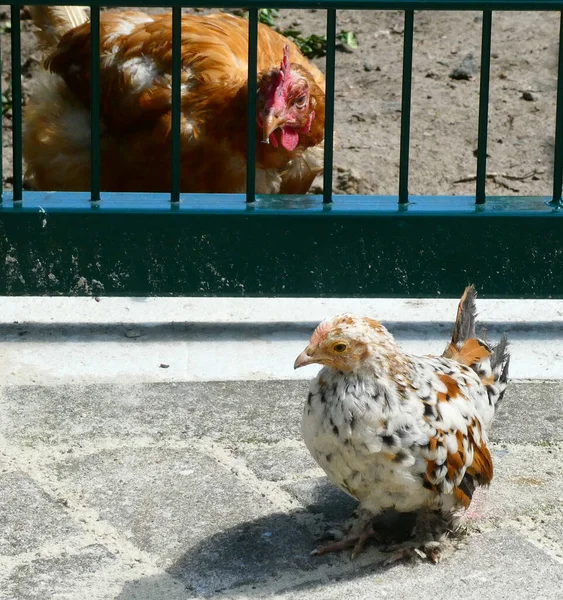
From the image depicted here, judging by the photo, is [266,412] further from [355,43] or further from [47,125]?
[355,43]

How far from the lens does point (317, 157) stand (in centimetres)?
615

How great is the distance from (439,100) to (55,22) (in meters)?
2.68

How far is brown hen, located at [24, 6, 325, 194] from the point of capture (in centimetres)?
564

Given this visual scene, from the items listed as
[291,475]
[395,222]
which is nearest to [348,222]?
[395,222]

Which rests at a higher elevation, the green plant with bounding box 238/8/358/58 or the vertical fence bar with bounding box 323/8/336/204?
the green plant with bounding box 238/8/358/58

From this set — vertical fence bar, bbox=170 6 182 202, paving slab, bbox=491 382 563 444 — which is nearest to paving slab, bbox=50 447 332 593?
paving slab, bbox=491 382 563 444

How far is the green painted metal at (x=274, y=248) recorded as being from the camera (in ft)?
14.7

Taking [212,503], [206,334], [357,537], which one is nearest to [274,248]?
[206,334]

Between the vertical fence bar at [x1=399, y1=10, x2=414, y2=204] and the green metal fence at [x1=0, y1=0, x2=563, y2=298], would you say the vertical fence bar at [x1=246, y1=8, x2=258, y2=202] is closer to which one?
the green metal fence at [x1=0, y1=0, x2=563, y2=298]

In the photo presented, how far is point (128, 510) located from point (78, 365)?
1.13 metres

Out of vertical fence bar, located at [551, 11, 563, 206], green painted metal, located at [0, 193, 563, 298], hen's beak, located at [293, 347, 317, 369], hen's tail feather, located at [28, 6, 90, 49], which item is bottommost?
hen's beak, located at [293, 347, 317, 369]

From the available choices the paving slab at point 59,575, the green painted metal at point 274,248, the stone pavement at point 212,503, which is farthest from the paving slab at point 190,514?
the green painted metal at point 274,248

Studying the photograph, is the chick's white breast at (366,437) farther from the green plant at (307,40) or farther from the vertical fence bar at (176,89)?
the green plant at (307,40)

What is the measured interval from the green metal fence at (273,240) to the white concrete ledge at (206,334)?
16 centimetres
